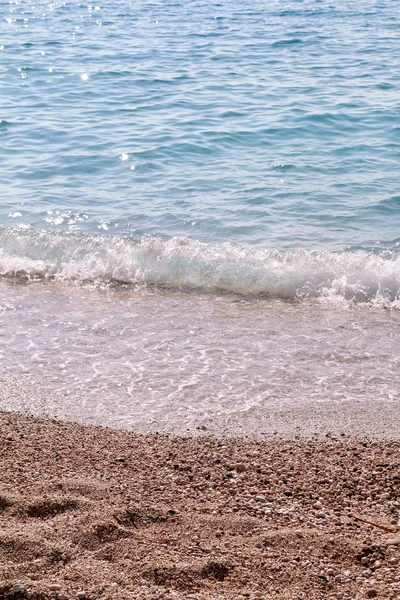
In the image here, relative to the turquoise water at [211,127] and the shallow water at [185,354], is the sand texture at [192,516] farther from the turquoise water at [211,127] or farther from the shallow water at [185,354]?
the turquoise water at [211,127]

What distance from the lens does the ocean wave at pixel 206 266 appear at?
8180 mm

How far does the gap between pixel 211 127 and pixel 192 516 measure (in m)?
9.48

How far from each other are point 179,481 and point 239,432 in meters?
0.89

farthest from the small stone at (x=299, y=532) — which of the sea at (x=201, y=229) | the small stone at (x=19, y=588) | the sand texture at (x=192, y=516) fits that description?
the sea at (x=201, y=229)

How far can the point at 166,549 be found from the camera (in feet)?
12.6

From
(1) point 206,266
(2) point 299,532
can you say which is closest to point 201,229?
(1) point 206,266

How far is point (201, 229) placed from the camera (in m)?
9.52

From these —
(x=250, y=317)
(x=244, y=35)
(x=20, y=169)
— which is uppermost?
(x=244, y=35)

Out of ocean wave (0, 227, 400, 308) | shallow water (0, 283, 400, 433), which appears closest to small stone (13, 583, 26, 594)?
shallow water (0, 283, 400, 433)

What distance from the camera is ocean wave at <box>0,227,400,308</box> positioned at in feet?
26.8

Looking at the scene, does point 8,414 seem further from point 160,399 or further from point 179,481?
point 179,481

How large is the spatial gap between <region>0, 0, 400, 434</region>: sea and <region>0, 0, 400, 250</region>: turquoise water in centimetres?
4

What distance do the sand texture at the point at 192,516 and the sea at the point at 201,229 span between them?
0.57 meters

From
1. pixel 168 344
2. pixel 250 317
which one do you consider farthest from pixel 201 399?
pixel 250 317
